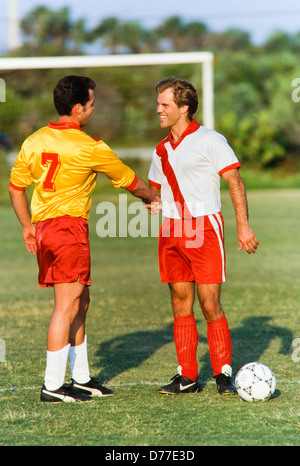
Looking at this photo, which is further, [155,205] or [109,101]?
[109,101]

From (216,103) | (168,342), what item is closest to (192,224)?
(168,342)

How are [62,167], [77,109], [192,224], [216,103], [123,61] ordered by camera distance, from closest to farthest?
[62,167] → [77,109] → [192,224] → [123,61] → [216,103]

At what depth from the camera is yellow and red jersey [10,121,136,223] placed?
4.84m

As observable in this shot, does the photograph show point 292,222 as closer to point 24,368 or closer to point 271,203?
point 271,203

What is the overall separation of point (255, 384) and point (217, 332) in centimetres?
53

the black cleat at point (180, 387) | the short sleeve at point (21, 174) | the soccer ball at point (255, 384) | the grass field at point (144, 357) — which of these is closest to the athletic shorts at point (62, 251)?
the short sleeve at point (21, 174)

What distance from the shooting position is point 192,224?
520 cm

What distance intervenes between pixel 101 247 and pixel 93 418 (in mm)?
11082

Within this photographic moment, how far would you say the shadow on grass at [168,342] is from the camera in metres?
6.05

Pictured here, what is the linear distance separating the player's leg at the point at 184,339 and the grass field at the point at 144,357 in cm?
12

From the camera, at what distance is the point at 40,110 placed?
29.9 m

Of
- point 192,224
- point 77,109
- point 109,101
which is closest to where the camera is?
point 77,109

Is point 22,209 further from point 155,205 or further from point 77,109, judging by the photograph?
point 155,205
